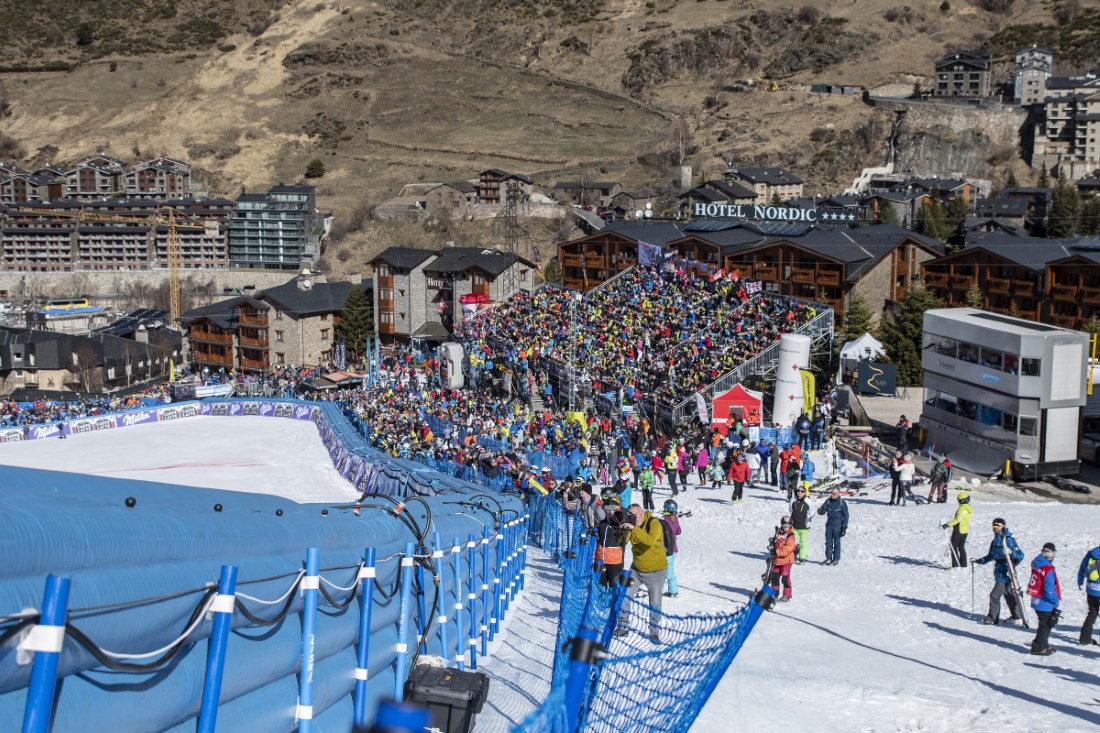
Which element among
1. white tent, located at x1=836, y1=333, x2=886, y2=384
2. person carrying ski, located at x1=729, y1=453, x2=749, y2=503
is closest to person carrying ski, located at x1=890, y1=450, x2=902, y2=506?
person carrying ski, located at x1=729, y1=453, x2=749, y2=503

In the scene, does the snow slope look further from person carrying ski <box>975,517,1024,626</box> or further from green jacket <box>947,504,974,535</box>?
green jacket <box>947,504,974,535</box>

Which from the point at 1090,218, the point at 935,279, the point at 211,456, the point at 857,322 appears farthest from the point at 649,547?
the point at 1090,218

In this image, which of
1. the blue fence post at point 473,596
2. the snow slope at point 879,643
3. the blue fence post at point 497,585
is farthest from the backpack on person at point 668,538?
the blue fence post at point 473,596

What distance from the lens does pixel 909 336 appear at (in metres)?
41.8

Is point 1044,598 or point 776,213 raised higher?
point 776,213

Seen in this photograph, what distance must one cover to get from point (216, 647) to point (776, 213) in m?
56.3

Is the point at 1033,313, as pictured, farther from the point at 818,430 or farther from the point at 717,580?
the point at 717,580

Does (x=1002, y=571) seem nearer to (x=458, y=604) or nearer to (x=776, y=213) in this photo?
(x=458, y=604)

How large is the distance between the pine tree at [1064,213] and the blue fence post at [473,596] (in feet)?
201

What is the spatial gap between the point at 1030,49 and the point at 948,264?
213 feet

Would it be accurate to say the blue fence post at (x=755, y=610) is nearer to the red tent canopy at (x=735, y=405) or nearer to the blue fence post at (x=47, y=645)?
the blue fence post at (x=47, y=645)

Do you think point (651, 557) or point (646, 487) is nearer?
point (651, 557)

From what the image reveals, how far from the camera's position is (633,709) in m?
8.35

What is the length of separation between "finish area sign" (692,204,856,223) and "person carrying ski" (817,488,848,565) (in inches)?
1694
